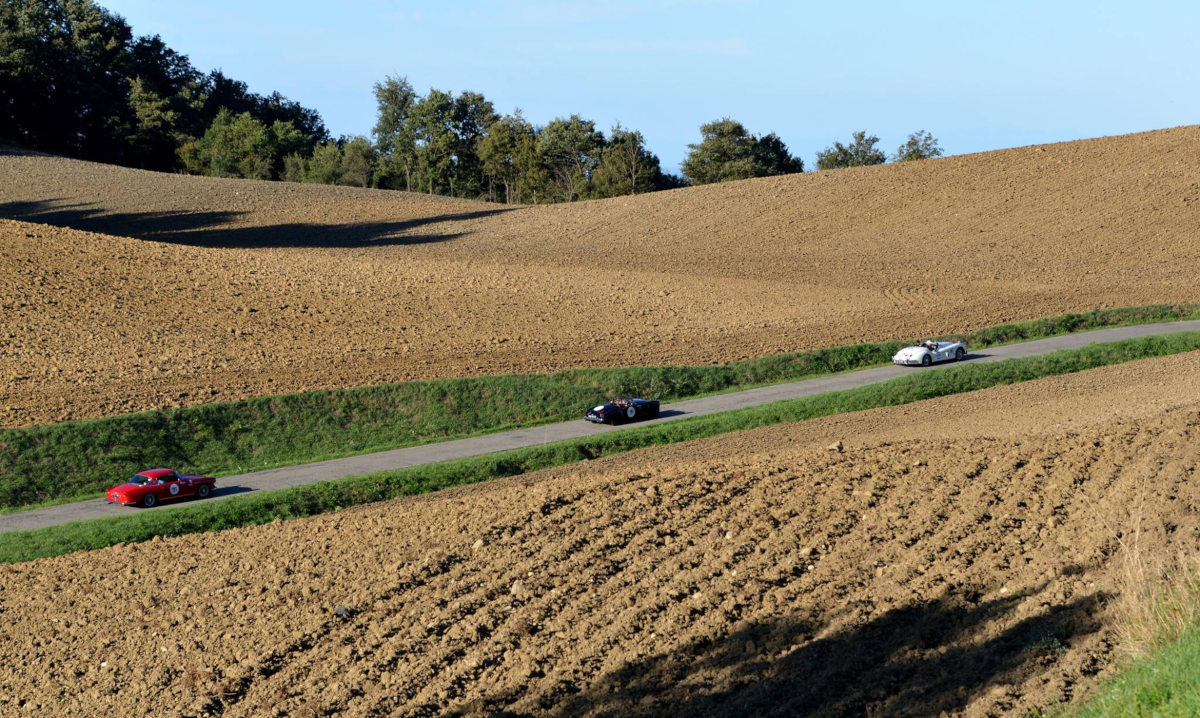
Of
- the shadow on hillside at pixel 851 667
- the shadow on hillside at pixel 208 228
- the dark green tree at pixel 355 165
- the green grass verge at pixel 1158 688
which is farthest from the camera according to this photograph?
the dark green tree at pixel 355 165

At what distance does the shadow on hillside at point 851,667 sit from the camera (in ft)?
36.0

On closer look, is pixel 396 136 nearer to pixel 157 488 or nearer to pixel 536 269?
pixel 536 269

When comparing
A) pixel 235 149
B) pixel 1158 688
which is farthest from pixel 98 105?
pixel 1158 688

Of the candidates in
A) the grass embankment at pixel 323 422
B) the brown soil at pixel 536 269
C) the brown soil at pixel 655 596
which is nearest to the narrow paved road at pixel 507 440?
the grass embankment at pixel 323 422

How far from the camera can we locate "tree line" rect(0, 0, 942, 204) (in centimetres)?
9675

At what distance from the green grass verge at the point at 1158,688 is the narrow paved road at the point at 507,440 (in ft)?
65.3

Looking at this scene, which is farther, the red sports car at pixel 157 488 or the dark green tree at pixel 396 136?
the dark green tree at pixel 396 136

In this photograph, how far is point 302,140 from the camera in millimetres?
107625

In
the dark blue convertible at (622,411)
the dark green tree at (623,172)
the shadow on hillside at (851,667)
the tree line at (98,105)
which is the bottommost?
the shadow on hillside at (851,667)

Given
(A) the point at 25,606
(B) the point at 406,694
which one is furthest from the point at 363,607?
(A) the point at 25,606

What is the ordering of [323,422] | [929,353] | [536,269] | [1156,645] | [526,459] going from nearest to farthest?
[1156,645] → [526,459] → [323,422] → [929,353] → [536,269]

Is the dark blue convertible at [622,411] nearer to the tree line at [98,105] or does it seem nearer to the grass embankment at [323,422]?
the grass embankment at [323,422]

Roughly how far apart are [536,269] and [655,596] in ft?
132

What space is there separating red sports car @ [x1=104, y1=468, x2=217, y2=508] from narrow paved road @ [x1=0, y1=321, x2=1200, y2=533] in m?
0.27
